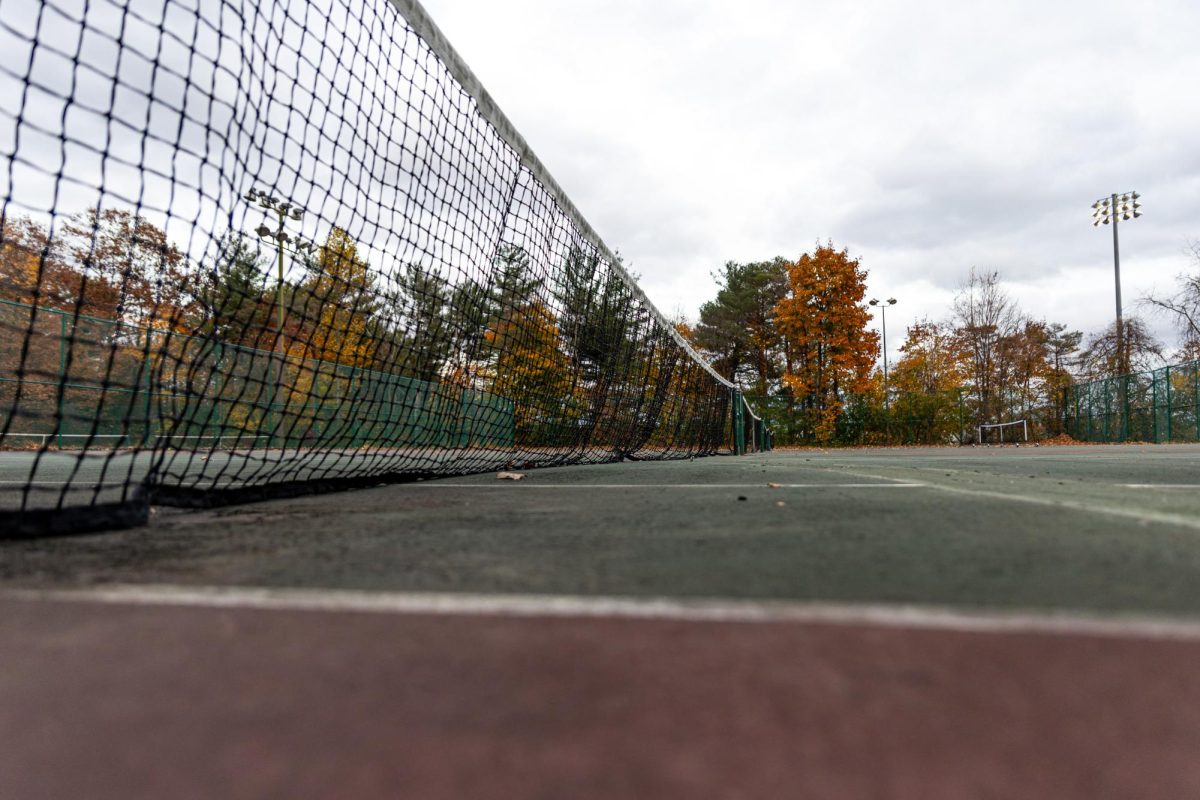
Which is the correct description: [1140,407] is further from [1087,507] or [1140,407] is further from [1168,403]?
[1087,507]

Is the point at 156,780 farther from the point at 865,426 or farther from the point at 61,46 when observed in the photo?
the point at 865,426

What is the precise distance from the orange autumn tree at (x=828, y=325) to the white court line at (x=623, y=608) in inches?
998

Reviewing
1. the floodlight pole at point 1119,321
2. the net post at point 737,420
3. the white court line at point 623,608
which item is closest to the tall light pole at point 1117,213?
the floodlight pole at point 1119,321

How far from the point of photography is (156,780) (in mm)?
531

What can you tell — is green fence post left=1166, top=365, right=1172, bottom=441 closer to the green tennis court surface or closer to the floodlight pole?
the floodlight pole

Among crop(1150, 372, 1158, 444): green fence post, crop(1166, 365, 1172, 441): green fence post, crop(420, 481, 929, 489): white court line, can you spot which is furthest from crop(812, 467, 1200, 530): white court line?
crop(1150, 372, 1158, 444): green fence post

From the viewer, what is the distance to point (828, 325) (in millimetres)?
26234

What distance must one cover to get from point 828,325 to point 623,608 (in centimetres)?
2707

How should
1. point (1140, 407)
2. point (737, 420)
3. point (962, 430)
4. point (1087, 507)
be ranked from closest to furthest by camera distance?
point (1087, 507)
point (737, 420)
point (1140, 407)
point (962, 430)

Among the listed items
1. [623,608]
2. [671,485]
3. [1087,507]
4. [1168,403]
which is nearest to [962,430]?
[1168,403]

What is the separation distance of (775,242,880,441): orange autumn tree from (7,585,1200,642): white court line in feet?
83.2

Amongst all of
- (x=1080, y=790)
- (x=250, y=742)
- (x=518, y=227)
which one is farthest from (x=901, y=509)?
(x=518, y=227)

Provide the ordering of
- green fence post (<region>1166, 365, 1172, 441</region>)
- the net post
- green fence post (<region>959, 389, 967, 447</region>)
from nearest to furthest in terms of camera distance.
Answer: the net post < green fence post (<region>1166, 365, 1172, 441</region>) < green fence post (<region>959, 389, 967, 447</region>)

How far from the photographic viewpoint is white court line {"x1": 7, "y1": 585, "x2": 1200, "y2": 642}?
31.0 inches
